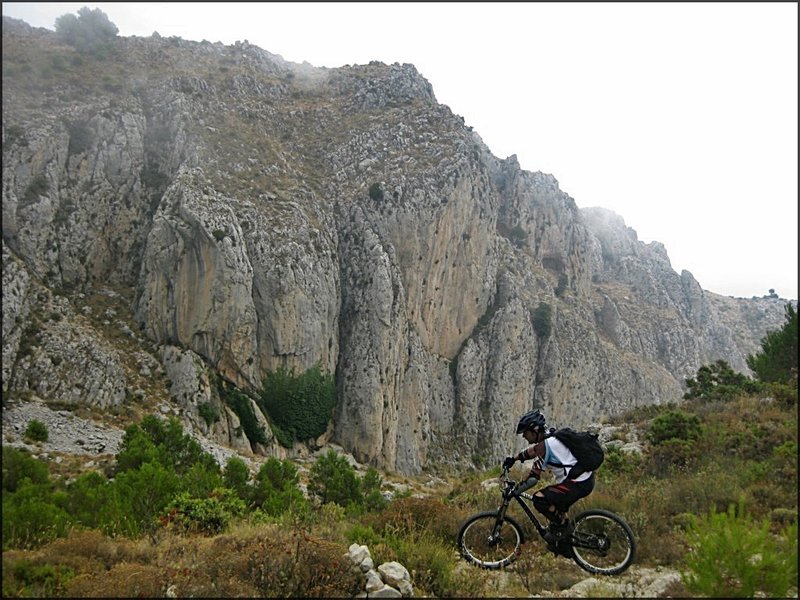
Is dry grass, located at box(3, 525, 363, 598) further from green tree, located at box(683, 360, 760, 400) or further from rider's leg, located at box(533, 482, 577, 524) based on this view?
green tree, located at box(683, 360, 760, 400)

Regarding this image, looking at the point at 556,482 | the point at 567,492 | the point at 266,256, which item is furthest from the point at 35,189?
the point at 567,492

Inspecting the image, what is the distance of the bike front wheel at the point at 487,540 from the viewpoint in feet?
23.6

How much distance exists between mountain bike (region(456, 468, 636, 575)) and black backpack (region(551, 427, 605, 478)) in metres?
0.80

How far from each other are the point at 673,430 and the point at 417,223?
108 ft

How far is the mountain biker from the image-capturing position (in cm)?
680

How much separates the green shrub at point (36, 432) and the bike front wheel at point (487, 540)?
20.4 metres

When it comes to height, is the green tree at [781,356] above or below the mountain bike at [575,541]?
above

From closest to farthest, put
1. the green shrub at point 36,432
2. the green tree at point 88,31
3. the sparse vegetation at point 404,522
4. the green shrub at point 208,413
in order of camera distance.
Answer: the sparse vegetation at point 404,522
the green shrub at point 36,432
the green shrub at point 208,413
the green tree at point 88,31

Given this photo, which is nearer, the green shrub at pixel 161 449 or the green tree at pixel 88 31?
the green shrub at pixel 161 449

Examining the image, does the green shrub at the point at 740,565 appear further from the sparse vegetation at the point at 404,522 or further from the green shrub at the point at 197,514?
the green shrub at the point at 197,514

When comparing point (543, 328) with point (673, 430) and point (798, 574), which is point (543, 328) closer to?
point (673, 430)

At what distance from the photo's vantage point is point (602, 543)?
6727 millimetres

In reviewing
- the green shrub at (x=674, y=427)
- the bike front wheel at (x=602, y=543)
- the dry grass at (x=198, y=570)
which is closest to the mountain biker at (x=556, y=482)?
the bike front wheel at (x=602, y=543)

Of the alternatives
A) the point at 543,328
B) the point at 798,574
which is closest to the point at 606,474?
the point at 798,574
